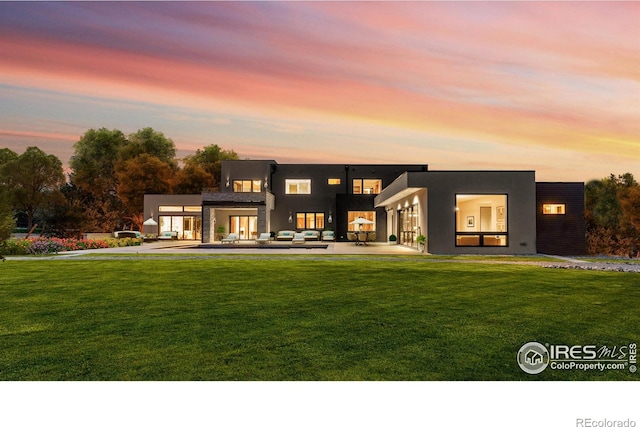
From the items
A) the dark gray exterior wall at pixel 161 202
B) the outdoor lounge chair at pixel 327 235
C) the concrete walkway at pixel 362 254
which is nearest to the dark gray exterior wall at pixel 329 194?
the outdoor lounge chair at pixel 327 235

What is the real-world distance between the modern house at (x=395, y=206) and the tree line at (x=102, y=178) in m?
6.84

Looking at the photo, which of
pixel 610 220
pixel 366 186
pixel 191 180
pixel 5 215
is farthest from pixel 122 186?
pixel 610 220

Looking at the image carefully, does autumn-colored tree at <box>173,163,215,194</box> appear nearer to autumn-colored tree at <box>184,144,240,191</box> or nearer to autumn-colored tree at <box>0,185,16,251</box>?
autumn-colored tree at <box>184,144,240,191</box>

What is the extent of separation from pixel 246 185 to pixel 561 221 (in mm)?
21674

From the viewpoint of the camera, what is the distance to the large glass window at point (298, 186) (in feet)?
115

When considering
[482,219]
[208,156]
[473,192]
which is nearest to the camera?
[473,192]

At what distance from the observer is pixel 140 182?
1756 inches

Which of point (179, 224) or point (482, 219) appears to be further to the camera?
point (179, 224)

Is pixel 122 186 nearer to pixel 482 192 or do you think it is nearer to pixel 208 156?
pixel 208 156

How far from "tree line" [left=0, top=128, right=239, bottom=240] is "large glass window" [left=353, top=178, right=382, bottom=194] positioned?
12922mm

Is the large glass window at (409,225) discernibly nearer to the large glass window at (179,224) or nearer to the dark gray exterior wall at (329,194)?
the dark gray exterior wall at (329,194)

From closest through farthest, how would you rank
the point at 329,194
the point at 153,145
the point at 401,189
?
1. the point at 401,189
2. the point at 329,194
3. the point at 153,145
